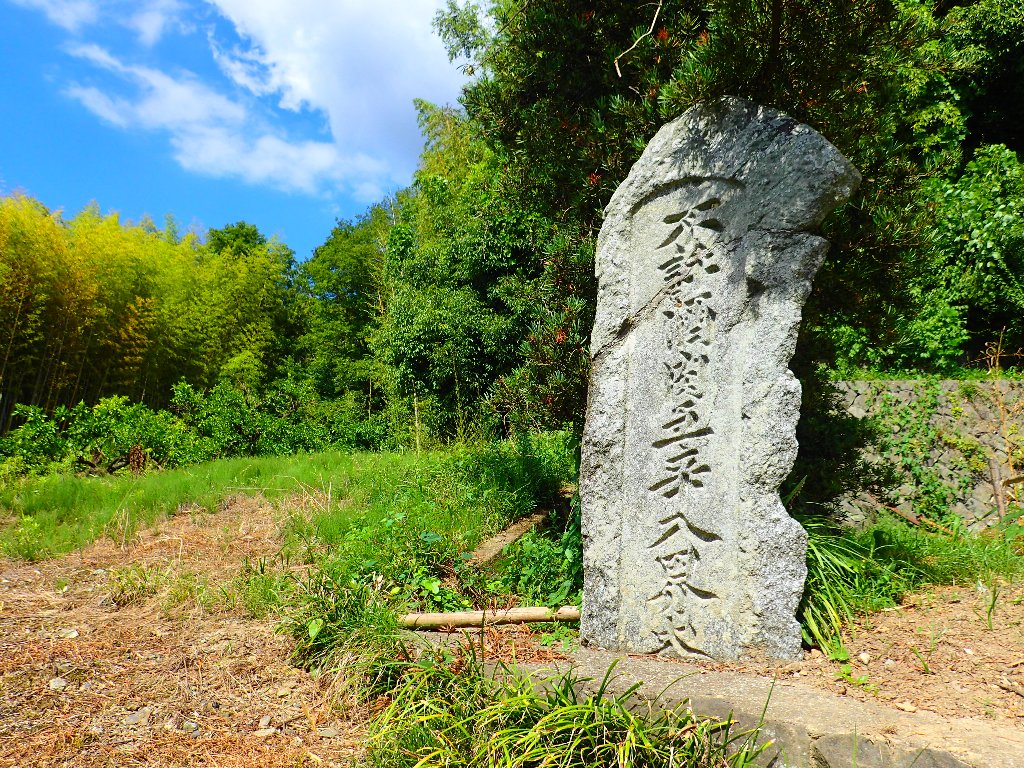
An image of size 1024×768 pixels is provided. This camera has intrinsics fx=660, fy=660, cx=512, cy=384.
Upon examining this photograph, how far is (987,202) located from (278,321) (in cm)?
1311

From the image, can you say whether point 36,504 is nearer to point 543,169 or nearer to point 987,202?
point 543,169

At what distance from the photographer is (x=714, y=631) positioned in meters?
2.68

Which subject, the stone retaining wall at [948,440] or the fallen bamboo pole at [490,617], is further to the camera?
the stone retaining wall at [948,440]

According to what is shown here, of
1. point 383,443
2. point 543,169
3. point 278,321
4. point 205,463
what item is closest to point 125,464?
point 205,463

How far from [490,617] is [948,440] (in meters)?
4.66

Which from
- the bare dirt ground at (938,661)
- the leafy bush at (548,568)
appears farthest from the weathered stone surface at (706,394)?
the leafy bush at (548,568)

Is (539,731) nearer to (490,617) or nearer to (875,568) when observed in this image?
(490,617)

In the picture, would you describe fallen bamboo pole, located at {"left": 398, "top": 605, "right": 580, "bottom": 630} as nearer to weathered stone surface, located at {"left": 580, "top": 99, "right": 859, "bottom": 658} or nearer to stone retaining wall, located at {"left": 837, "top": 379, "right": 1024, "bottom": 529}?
weathered stone surface, located at {"left": 580, "top": 99, "right": 859, "bottom": 658}

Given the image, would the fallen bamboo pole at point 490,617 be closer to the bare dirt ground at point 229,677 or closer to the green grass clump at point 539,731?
the bare dirt ground at point 229,677

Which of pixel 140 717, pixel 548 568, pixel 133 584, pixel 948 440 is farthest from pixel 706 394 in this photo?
pixel 948 440

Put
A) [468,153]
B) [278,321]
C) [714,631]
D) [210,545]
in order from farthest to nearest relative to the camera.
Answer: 1. [278,321]
2. [468,153]
3. [210,545]
4. [714,631]

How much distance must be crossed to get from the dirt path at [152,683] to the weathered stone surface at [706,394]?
52.0 inches

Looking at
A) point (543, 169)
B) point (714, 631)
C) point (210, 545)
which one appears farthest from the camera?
point (210, 545)

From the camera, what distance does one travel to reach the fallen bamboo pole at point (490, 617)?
3.12 metres
